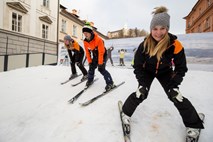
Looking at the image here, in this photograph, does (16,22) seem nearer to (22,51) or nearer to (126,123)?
(22,51)

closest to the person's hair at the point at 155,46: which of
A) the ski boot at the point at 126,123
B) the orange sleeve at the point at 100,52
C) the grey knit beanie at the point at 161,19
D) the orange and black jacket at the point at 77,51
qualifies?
the grey knit beanie at the point at 161,19

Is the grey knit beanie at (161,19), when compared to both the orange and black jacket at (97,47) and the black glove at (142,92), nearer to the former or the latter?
the black glove at (142,92)

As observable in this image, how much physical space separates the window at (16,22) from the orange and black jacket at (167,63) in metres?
15.2

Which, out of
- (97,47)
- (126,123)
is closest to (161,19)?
(126,123)

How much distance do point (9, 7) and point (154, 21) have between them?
50.5 ft

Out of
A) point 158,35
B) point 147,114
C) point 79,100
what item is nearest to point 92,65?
point 79,100

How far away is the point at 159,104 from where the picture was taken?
3.02 metres

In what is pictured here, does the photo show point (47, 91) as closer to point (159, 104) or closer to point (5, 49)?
point (159, 104)

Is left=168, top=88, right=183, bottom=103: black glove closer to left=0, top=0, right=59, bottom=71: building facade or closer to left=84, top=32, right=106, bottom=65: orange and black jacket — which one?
left=84, top=32, right=106, bottom=65: orange and black jacket

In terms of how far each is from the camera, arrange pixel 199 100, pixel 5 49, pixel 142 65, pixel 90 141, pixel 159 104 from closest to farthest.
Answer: pixel 90 141 → pixel 142 65 → pixel 159 104 → pixel 199 100 → pixel 5 49

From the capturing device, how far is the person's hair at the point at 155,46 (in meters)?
1.93

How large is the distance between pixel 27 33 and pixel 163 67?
623 inches

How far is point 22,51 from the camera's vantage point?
14.0 meters

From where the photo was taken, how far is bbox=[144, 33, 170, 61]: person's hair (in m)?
1.93
